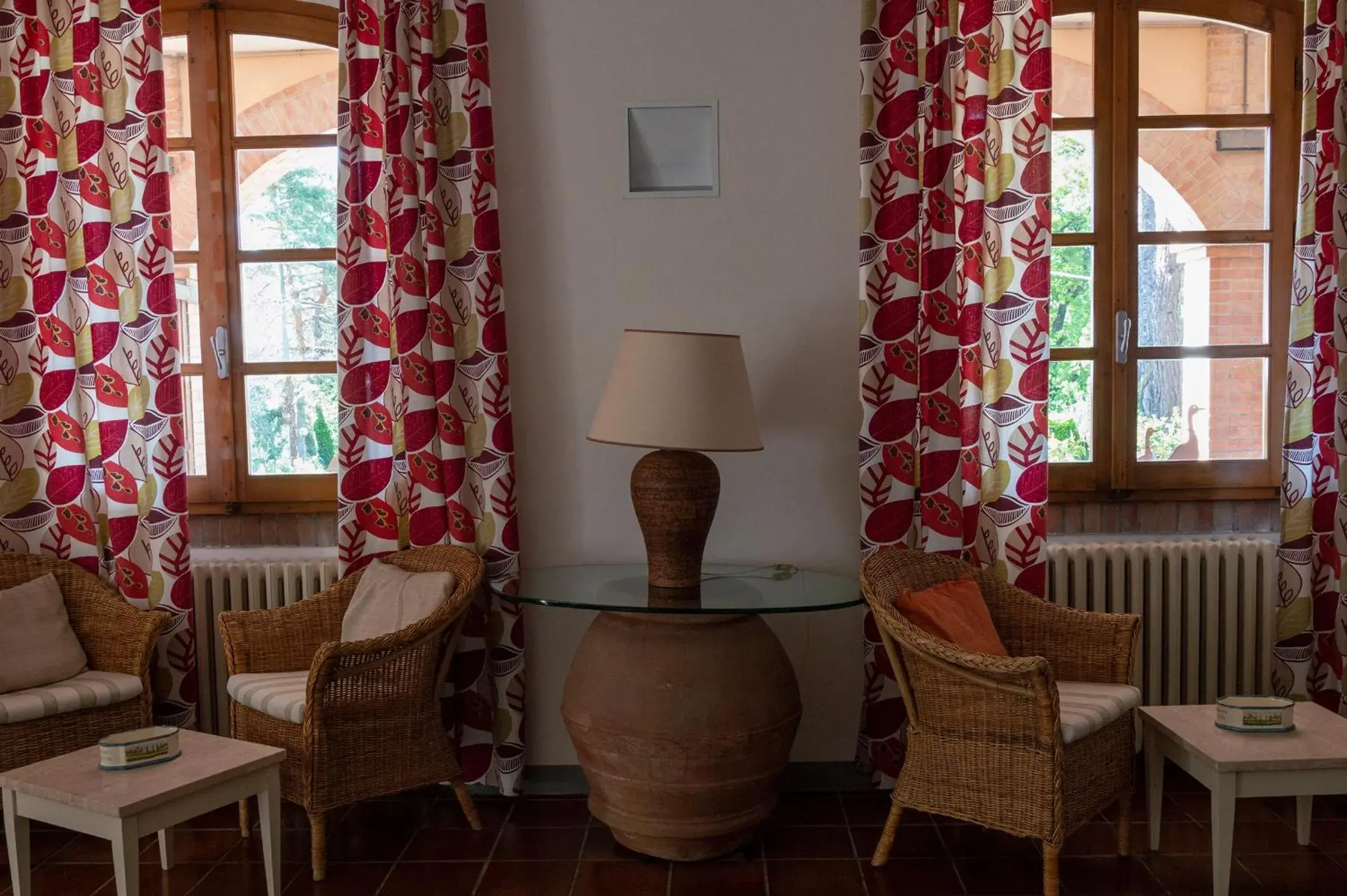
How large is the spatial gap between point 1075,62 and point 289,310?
2.82 metres

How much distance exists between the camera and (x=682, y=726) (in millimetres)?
2734

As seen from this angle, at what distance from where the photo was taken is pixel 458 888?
2770 mm

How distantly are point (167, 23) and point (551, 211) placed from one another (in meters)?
1.55

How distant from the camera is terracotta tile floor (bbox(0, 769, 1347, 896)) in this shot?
2746 millimetres

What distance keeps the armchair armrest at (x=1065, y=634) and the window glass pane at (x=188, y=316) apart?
2743mm

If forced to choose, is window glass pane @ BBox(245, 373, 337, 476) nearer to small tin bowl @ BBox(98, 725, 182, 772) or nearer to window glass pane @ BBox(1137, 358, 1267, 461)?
small tin bowl @ BBox(98, 725, 182, 772)

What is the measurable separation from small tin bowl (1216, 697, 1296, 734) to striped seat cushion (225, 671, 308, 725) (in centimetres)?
236

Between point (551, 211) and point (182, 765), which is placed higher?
point (551, 211)

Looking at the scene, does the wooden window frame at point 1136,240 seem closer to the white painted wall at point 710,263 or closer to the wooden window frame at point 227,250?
the white painted wall at point 710,263

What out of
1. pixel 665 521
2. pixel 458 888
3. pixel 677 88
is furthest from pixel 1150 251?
pixel 458 888

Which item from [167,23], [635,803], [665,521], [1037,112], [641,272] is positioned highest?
[167,23]

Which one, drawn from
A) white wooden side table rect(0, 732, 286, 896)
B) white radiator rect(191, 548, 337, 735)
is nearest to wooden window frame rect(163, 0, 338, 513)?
white radiator rect(191, 548, 337, 735)

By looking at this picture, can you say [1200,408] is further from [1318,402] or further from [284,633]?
[284,633]

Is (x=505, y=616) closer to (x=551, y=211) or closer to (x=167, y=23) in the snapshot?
(x=551, y=211)
